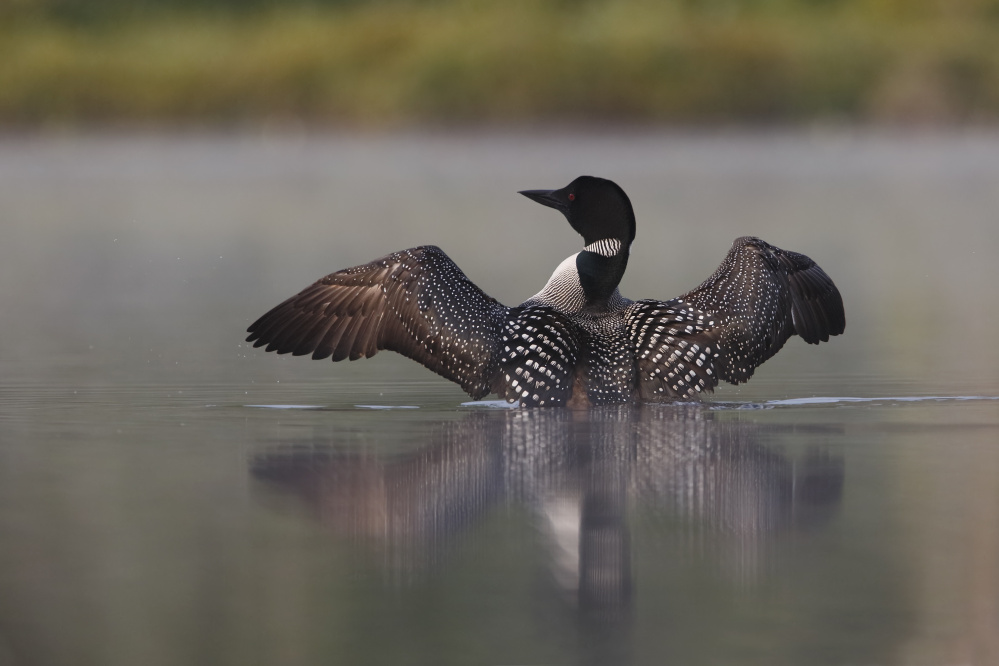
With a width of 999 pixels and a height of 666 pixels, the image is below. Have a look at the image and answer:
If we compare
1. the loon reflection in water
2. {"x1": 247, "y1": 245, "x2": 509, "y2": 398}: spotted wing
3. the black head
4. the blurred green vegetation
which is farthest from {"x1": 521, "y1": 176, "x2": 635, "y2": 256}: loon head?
the blurred green vegetation

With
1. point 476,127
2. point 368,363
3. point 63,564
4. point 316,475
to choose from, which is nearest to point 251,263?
point 368,363

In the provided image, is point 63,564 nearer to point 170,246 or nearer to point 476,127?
point 170,246

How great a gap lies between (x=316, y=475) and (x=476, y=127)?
54067mm

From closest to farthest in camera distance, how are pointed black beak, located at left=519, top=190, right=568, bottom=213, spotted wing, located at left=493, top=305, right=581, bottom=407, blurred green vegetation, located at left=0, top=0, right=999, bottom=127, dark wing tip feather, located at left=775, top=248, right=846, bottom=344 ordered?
spotted wing, located at left=493, top=305, right=581, bottom=407 < pointed black beak, located at left=519, top=190, right=568, bottom=213 < dark wing tip feather, located at left=775, top=248, right=846, bottom=344 < blurred green vegetation, located at left=0, top=0, right=999, bottom=127

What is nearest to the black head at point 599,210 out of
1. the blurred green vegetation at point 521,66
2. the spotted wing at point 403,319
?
the spotted wing at point 403,319

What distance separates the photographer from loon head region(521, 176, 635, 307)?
6.89m

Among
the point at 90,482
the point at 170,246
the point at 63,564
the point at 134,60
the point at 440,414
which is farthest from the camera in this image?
the point at 134,60

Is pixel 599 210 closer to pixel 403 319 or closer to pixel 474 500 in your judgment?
pixel 403 319

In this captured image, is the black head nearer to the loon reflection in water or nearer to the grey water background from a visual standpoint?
the grey water background

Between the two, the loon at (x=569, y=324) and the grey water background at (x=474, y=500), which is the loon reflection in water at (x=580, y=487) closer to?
the grey water background at (x=474, y=500)

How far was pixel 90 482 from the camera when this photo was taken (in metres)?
5.20

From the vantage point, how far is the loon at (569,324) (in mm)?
6539

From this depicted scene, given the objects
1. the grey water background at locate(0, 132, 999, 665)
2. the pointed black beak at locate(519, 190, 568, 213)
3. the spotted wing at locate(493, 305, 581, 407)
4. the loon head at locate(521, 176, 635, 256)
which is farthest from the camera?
the pointed black beak at locate(519, 190, 568, 213)

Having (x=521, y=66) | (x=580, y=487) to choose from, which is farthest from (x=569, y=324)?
(x=521, y=66)
